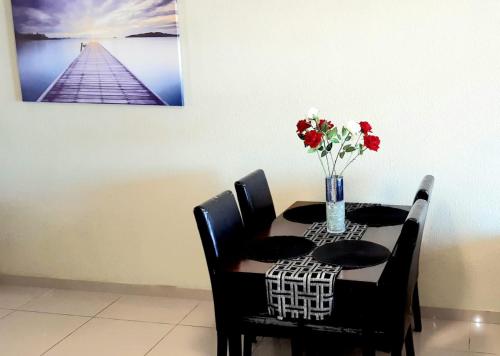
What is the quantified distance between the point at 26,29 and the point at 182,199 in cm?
135

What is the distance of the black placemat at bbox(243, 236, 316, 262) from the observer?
7.91 feet

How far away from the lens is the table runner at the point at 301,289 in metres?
2.19

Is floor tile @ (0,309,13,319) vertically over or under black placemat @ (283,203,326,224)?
under

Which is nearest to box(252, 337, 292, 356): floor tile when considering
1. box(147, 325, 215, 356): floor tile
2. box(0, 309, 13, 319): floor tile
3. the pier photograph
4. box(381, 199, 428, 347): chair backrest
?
box(147, 325, 215, 356): floor tile

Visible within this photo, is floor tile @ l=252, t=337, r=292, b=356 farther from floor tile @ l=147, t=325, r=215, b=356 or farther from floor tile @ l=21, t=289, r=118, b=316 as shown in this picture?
floor tile @ l=21, t=289, r=118, b=316

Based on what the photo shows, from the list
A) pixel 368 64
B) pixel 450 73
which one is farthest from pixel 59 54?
pixel 450 73

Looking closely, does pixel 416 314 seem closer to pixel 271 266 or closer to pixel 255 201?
pixel 255 201

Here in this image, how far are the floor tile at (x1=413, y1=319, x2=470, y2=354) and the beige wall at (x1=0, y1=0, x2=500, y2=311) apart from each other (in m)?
0.12

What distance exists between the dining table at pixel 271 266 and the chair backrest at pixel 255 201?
7.5 inches

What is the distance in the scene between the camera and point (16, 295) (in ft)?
12.6

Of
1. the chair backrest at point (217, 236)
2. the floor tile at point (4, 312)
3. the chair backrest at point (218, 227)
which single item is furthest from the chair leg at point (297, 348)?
the floor tile at point (4, 312)

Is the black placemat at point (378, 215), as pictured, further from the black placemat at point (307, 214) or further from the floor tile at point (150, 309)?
the floor tile at point (150, 309)

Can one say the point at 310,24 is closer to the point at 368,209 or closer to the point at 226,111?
the point at 226,111

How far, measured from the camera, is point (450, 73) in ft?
9.80
